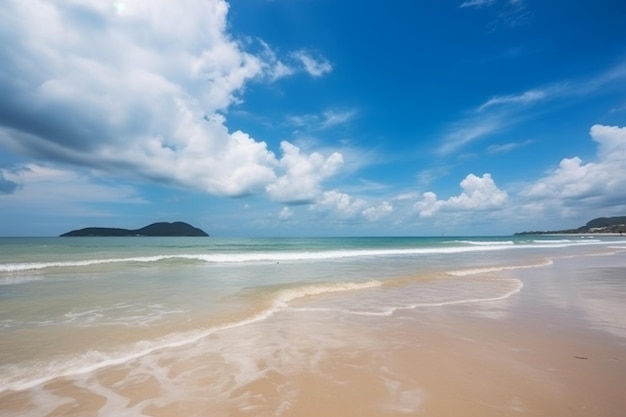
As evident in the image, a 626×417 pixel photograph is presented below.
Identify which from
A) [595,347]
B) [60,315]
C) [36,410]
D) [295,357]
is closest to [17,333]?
[60,315]

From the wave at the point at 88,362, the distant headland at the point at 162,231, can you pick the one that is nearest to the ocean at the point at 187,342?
the wave at the point at 88,362

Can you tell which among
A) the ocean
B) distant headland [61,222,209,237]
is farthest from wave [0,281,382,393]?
distant headland [61,222,209,237]

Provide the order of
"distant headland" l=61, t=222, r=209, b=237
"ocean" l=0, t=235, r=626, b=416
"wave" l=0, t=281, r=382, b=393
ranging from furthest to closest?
1. "distant headland" l=61, t=222, r=209, b=237
2. "wave" l=0, t=281, r=382, b=393
3. "ocean" l=0, t=235, r=626, b=416

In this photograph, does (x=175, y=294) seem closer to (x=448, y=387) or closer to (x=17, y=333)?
(x=17, y=333)

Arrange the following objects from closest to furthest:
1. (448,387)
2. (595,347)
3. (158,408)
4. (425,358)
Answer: (158,408) < (448,387) < (425,358) < (595,347)

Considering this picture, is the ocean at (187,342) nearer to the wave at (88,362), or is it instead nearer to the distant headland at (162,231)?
the wave at (88,362)

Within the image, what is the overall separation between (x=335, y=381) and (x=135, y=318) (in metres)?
5.65

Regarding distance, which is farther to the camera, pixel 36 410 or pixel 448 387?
pixel 448 387

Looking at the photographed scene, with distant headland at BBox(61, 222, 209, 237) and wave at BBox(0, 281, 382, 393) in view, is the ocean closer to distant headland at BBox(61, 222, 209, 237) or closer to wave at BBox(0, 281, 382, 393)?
wave at BBox(0, 281, 382, 393)

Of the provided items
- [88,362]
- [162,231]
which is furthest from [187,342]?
[162,231]

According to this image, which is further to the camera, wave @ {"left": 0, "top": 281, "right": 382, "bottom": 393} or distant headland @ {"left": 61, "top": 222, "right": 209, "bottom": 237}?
distant headland @ {"left": 61, "top": 222, "right": 209, "bottom": 237}

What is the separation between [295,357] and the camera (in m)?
5.13

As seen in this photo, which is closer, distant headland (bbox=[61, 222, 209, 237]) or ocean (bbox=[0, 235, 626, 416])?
ocean (bbox=[0, 235, 626, 416])

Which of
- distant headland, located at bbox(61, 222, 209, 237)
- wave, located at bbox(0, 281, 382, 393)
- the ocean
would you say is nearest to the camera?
the ocean
